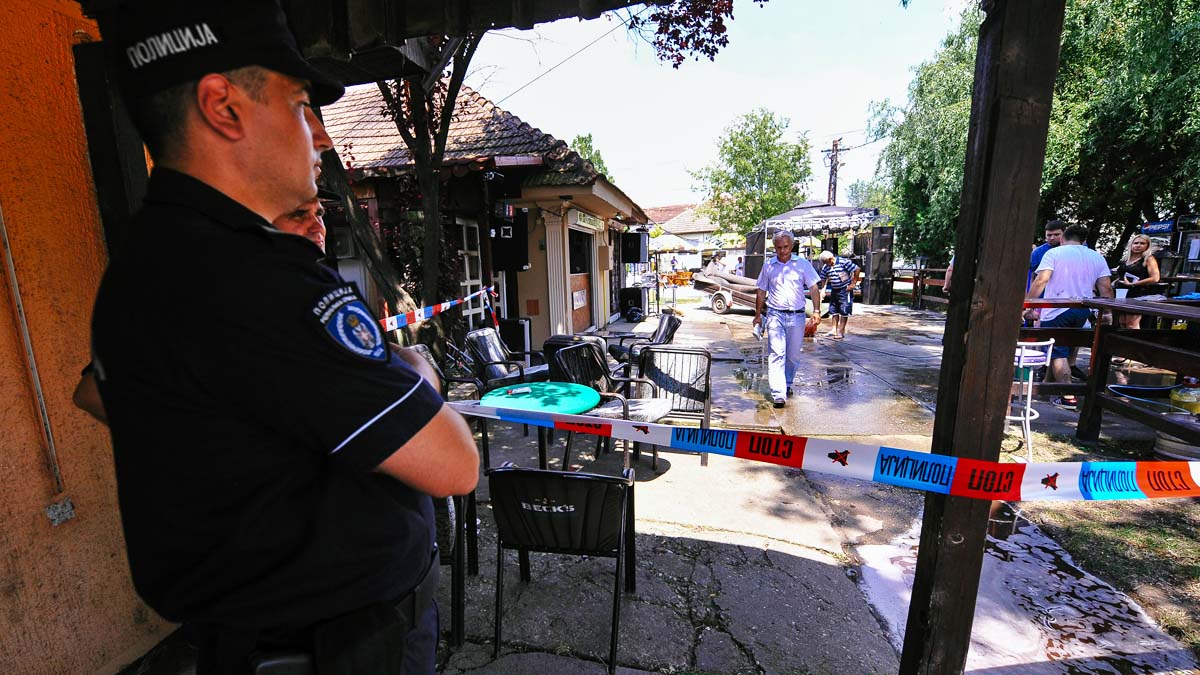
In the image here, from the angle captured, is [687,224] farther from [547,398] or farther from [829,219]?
[547,398]

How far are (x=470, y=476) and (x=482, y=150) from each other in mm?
7842

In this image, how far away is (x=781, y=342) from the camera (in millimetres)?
5898

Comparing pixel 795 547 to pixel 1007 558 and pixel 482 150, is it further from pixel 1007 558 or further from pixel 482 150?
pixel 482 150

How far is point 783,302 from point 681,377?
73.6 inches

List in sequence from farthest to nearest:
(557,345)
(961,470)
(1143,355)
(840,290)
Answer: (840,290) < (557,345) < (1143,355) < (961,470)

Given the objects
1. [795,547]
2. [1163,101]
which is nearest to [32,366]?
[795,547]

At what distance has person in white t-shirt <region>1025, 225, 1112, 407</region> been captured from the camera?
18.9 feet

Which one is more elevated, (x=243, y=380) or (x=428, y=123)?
(x=428, y=123)

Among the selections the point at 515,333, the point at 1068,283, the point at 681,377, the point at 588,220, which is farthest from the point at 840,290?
the point at 681,377

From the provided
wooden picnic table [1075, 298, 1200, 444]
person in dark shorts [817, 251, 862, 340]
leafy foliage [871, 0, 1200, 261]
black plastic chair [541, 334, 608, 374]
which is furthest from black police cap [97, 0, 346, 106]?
person in dark shorts [817, 251, 862, 340]

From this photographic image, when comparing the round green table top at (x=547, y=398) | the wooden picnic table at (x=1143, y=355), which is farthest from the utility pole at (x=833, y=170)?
the round green table top at (x=547, y=398)

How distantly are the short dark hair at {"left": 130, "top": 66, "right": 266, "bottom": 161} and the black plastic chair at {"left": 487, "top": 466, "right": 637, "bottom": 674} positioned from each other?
1654mm

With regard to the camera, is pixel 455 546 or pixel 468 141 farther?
pixel 468 141

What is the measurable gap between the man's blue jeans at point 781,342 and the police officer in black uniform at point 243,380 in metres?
5.33
